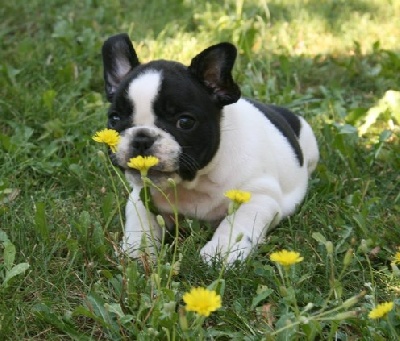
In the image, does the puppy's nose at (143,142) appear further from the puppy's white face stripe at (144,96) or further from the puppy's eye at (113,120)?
the puppy's eye at (113,120)

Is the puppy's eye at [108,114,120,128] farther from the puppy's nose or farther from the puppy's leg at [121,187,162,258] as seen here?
the puppy's leg at [121,187,162,258]

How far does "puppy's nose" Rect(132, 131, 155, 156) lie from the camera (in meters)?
3.84

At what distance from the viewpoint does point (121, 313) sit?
3324mm

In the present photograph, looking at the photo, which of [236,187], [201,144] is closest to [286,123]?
[236,187]

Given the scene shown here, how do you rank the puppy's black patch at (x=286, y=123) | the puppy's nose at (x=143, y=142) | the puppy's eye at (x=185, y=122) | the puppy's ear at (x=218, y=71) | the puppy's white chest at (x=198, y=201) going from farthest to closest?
the puppy's black patch at (x=286, y=123), the puppy's white chest at (x=198, y=201), the puppy's ear at (x=218, y=71), the puppy's eye at (x=185, y=122), the puppy's nose at (x=143, y=142)

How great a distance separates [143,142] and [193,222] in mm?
647

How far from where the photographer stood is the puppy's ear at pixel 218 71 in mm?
4121

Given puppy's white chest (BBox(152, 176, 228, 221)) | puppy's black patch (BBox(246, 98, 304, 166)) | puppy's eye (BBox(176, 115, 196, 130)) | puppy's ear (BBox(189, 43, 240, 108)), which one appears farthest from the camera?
puppy's black patch (BBox(246, 98, 304, 166))

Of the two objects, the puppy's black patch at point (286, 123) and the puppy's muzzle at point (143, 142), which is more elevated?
the puppy's muzzle at point (143, 142)

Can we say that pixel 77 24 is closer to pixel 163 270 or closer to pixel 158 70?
pixel 158 70

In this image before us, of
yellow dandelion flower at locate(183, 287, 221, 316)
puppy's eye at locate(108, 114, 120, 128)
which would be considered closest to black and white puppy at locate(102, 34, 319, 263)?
puppy's eye at locate(108, 114, 120, 128)

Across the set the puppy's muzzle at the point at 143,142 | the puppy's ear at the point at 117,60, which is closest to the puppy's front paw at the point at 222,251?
the puppy's muzzle at the point at 143,142

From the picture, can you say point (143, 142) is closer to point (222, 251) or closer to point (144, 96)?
point (144, 96)

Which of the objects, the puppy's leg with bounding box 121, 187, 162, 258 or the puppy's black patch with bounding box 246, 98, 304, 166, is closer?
the puppy's leg with bounding box 121, 187, 162, 258
